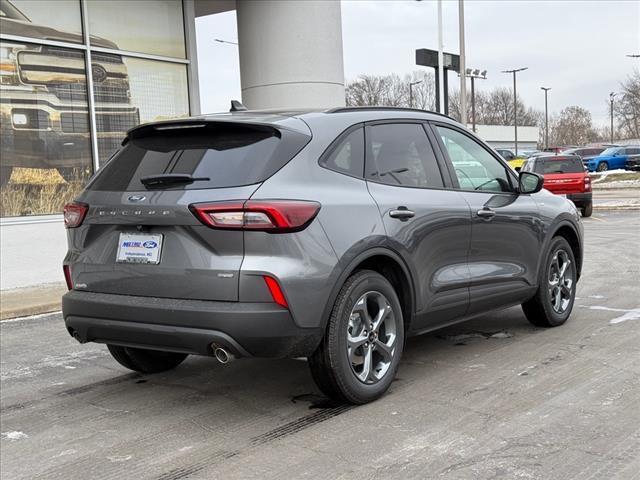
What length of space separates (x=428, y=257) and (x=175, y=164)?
1734mm

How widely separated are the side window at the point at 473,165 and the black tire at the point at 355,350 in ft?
4.28

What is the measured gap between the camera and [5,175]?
10.5m

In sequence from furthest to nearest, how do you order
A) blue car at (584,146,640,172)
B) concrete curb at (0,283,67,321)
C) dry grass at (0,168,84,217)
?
blue car at (584,146,640,172) → dry grass at (0,168,84,217) → concrete curb at (0,283,67,321)

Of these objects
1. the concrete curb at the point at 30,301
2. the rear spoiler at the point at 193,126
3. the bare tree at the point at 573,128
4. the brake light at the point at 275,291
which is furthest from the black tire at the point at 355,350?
the bare tree at the point at 573,128

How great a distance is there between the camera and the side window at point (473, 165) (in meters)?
5.48

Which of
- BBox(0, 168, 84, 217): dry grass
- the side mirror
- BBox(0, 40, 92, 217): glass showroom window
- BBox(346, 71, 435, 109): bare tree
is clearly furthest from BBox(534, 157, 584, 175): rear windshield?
BBox(346, 71, 435, 109): bare tree

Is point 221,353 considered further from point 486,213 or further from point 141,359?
point 486,213

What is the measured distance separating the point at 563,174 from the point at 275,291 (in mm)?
17975

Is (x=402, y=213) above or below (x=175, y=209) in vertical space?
below

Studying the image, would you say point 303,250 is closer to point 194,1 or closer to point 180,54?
point 180,54

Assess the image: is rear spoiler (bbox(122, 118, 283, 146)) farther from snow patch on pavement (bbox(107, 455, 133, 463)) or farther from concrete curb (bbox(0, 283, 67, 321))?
concrete curb (bbox(0, 283, 67, 321))

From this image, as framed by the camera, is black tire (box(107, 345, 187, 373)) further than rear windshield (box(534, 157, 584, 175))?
No

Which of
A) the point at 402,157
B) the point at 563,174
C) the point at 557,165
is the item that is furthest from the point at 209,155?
the point at 557,165

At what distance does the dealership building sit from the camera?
10523 mm
